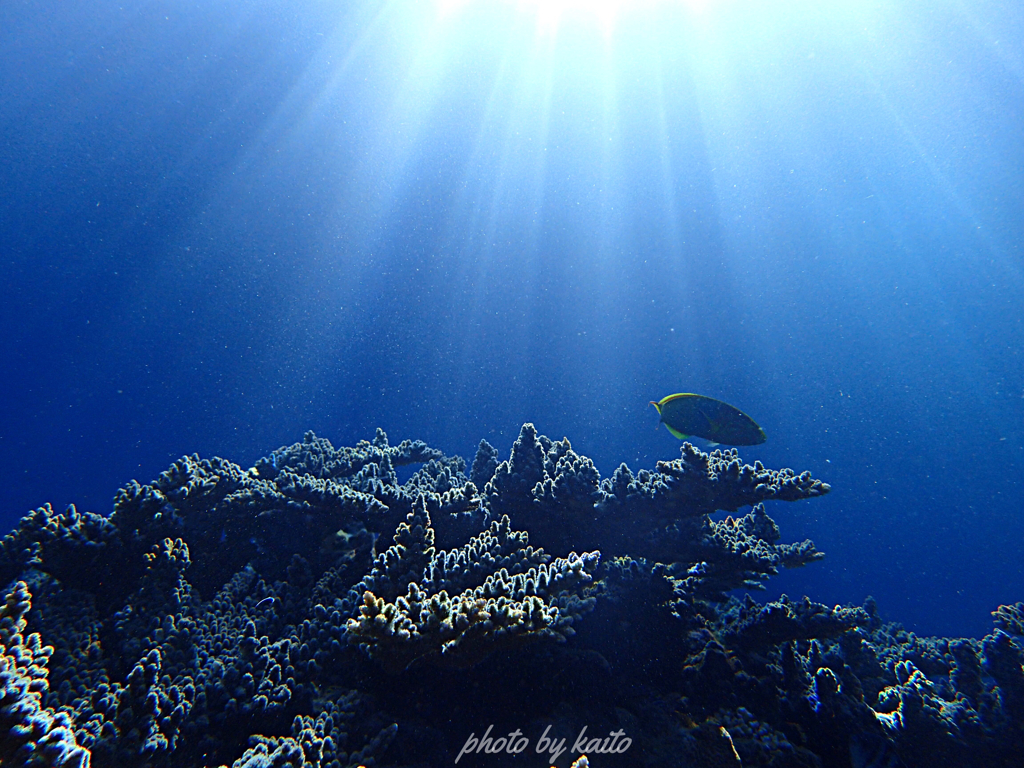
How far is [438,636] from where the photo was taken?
86.5 inches

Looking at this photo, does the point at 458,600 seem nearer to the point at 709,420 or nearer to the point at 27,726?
the point at 27,726

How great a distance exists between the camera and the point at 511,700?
102 inches

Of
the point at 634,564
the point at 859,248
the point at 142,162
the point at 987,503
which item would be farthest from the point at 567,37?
the point at 987,503

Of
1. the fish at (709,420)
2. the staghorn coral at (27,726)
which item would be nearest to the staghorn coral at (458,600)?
the staghorn coral at (27,726)

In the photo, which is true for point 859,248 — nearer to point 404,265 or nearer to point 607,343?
point 607,343

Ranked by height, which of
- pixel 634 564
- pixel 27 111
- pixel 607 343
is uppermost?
pixel 27 111

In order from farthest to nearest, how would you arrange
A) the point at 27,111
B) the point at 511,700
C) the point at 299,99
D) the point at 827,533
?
the point at 827,533 < the point at 299,99 < the point at 27,111 < the point at 511,700

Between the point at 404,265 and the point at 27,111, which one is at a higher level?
the point at 404,265

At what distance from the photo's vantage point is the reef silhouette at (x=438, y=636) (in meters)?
2.21

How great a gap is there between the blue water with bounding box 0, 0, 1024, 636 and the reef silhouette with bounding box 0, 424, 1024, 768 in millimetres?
25265

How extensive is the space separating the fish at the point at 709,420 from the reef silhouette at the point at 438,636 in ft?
0.74

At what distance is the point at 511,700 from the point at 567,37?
1093 inches

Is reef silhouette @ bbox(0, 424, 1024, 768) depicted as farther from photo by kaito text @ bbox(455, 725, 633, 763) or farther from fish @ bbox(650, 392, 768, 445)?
fish @ bbox(650, 392, 768, 445)

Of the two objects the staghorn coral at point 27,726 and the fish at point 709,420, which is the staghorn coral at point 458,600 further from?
the fish at point 709,420
